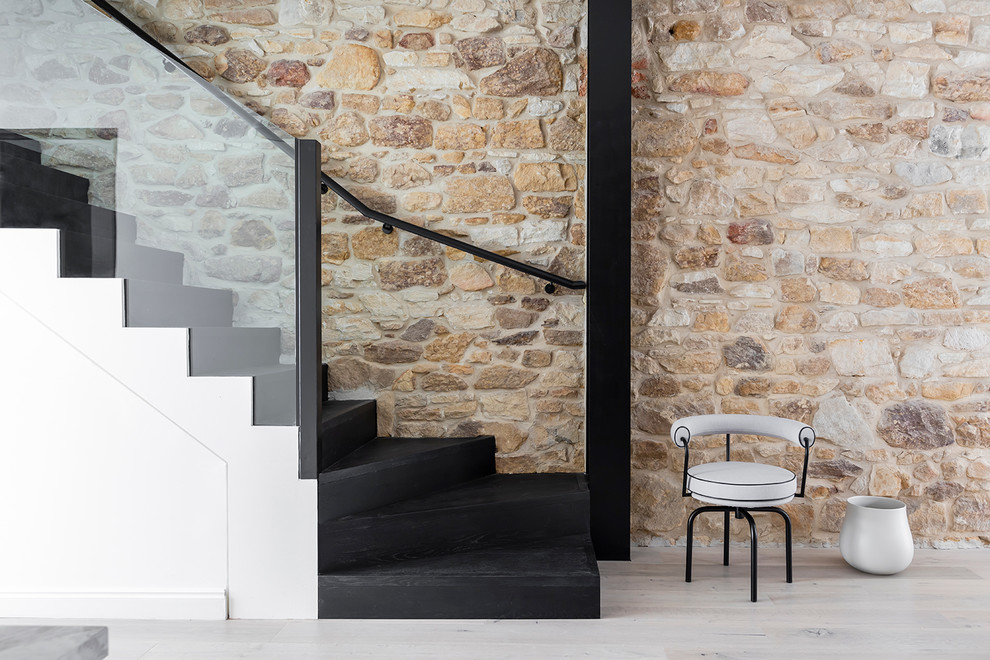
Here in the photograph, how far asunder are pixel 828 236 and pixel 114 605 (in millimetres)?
3297

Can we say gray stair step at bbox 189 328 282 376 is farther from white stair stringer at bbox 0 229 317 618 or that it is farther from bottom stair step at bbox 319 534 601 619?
bottom stair step at bbox 319 534 601 619

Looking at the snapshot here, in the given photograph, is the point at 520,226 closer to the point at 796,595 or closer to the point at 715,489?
the point at 715,489

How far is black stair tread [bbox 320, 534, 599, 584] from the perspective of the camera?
7.14 ft

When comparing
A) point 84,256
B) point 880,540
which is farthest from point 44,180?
point 880,540

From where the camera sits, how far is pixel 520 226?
9.79ft

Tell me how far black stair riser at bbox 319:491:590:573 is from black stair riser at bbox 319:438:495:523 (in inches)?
3.3

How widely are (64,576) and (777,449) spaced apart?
2.94 m

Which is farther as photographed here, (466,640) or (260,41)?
(260,41)

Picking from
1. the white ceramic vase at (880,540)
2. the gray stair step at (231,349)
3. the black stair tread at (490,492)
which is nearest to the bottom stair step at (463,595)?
the black stair tread at (490,492)

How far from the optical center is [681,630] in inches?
82.4

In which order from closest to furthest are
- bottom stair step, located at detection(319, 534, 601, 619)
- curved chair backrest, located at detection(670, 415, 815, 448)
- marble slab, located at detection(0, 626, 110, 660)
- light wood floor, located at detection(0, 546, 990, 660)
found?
marble slab, located at detection(0, 626, 110, 660), light wood floor, located at detection(0, 546, 990, 660), bottom stair step, located at detection(319, 534, 601, 619), curved chair backrest, located at detection(670, 415, 815, 448)

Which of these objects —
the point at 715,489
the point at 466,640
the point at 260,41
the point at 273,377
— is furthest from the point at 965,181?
the point at 260,41

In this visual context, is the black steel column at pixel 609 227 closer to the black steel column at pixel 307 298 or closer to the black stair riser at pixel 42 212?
the black steel column at pixel 307 298

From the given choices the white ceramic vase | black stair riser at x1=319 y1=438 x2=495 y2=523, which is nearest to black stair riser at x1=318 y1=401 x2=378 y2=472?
black stair riser at x1=319 y1=438 x2=495 y2=523
